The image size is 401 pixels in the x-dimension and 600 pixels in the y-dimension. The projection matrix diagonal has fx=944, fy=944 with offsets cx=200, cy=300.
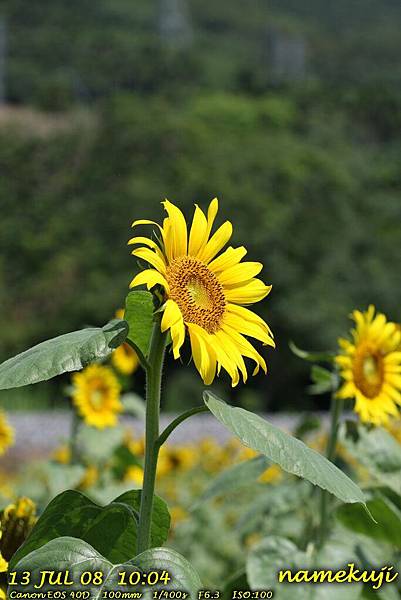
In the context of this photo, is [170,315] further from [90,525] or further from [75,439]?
[75,439]

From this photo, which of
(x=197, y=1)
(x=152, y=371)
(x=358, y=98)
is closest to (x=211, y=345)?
(x=152, y=371)

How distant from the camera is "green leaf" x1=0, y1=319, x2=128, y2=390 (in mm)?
627

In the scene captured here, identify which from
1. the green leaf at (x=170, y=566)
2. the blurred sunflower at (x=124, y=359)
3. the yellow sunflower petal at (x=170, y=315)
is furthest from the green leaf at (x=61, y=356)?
the blurred sunflower at (x=124, y=359)

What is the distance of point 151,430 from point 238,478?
0.47m

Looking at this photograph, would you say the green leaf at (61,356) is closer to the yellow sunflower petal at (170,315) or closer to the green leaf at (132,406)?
the yellow sunflower petal at (170,315)

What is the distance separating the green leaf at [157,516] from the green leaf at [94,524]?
3 cm

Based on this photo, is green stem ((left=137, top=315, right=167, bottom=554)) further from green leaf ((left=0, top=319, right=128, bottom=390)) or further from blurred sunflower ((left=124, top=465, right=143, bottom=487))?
blurred sunflower ((left=124, top=465, right=143, bottom=487))

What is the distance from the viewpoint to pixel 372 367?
1.18 meters

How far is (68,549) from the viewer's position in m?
0.66

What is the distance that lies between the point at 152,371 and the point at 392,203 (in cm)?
1016

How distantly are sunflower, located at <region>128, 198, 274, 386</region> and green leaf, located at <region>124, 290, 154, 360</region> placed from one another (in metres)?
0.03

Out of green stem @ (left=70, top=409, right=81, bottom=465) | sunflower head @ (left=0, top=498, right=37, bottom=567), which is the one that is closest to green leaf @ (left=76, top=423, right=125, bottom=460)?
green stem @ (left=70, top=409, right=81, bottom=465)

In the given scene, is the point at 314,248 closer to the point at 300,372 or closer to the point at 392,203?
the point at 300,372

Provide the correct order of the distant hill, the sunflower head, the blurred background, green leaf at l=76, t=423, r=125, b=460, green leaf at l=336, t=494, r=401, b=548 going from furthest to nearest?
the distant hill < the blurred background < green leaf at l=76, t=423, r=125, b=460 < green leaf at l=336, t=494, r=401, b=548 < the sunflower head
